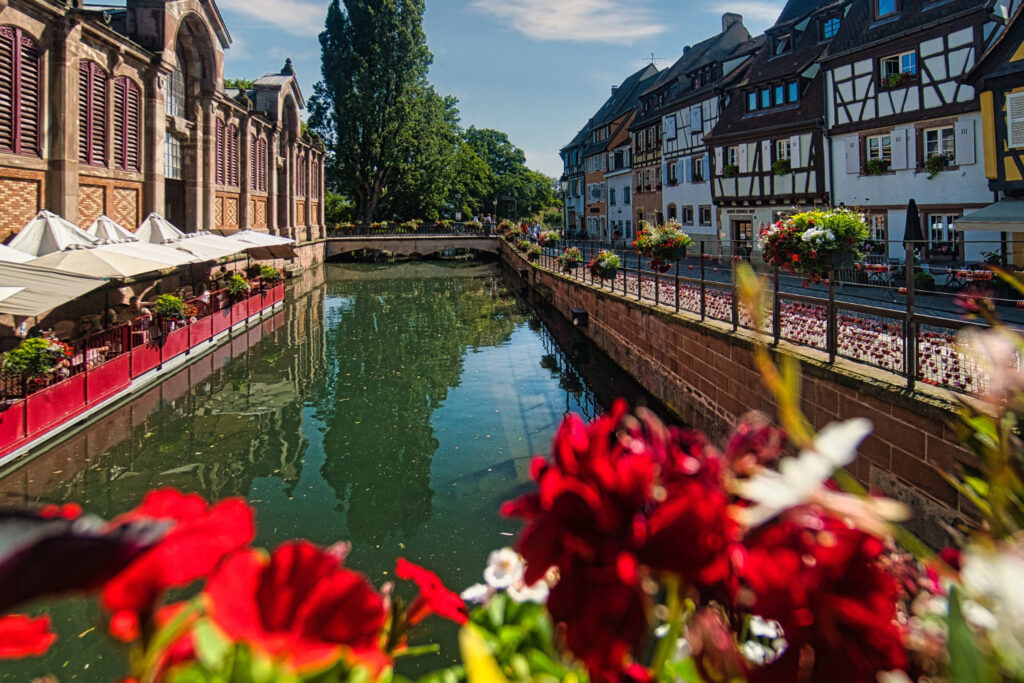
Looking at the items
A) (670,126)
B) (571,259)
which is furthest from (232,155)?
(670,126)

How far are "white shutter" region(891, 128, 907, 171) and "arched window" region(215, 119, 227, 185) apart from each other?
26.5 m

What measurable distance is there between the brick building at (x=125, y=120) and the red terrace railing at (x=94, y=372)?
4.20 meters

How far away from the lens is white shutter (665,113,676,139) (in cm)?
4175

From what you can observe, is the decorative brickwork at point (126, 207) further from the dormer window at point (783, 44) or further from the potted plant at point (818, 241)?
the dormer window at point (783, 44)

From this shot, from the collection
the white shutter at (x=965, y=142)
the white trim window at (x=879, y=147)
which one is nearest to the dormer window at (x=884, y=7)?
the white trim window at (x=879, y=147)

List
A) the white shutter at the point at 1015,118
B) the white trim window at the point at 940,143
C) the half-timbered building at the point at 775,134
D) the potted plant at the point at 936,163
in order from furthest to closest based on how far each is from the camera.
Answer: the half-timbered building at the point at 775,134 → the white trim window at the point at 940,143 → the potted plant at the point at 936,163 → the white shutter at the point at 1015,118

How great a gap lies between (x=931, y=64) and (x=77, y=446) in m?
25.7

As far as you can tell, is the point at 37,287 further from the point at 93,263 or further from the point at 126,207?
the point at 126,207

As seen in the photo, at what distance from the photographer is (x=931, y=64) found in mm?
23125

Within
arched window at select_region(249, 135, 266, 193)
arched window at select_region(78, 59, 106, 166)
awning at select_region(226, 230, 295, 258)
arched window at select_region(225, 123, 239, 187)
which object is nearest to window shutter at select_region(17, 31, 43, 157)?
arched window at select_region(78, 59, 106, 166)

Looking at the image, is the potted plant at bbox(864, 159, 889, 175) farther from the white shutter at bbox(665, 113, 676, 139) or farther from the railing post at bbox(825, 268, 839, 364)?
the railing post at bbox(825, 268, 839, 364)

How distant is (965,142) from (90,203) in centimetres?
2582

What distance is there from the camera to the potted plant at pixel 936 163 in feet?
74.6

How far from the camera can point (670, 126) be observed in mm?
42188
